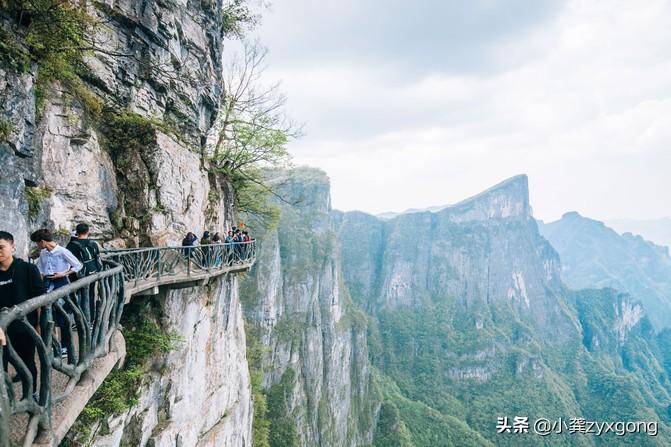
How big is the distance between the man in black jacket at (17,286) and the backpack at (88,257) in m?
1.97

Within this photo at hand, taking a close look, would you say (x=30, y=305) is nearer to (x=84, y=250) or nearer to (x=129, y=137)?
(x=84, y=250)

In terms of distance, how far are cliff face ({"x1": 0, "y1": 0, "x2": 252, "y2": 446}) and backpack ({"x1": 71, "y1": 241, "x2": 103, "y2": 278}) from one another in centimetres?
115

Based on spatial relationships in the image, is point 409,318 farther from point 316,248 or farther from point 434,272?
point 316,248

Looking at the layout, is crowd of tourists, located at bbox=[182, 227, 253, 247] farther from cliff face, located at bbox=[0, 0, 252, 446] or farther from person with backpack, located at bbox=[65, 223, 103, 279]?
person with backpack, located at bbox=[65, 223, 103, 279]

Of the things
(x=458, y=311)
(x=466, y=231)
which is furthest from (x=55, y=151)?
(x=466, y=231)

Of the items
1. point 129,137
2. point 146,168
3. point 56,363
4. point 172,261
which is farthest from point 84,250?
point 129,137

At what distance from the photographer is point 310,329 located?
64188 mm

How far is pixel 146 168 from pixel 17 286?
6.78 m

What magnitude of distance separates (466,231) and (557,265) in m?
42.9

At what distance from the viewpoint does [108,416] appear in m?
6.77

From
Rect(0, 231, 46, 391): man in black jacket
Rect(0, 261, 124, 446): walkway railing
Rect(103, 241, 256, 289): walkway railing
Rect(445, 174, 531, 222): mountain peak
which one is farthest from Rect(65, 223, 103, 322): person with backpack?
Rect(445, 174, 531, 222): mountain peak

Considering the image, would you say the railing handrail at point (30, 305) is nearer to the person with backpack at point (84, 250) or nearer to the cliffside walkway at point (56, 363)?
the cliffside walkway at point (56, 363)

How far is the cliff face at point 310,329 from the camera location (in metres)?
52.8

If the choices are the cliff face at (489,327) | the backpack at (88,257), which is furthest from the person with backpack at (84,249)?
the cliff face at (489,327)
